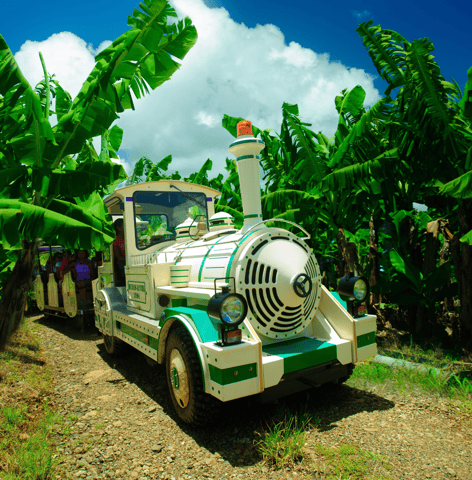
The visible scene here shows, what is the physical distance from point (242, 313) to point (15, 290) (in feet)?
12.5

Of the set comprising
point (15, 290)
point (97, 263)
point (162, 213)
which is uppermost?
point (162, 213)

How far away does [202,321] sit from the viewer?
131 inches

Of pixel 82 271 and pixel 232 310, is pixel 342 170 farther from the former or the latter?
pixel 82 271

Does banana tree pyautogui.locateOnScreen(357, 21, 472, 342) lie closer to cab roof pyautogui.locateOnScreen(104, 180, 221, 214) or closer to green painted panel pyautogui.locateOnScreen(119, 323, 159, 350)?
cab roof pyautogui.locateOnScreen(104, 180, 221, 214)

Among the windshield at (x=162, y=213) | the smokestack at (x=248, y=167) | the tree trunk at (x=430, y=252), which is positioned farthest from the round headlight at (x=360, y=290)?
the windshield at (x=162, y=213)

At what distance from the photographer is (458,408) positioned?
351 cm

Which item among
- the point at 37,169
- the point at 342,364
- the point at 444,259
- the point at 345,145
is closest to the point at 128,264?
the point at 37,169

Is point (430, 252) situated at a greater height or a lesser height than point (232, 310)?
greater

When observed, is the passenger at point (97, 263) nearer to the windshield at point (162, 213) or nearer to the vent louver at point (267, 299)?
the windshield at point (162, 213)

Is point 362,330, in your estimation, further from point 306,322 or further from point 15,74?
point 15,74

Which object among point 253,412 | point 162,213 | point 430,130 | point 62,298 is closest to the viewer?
point 253,412

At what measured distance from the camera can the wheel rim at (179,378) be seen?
3.36 metres

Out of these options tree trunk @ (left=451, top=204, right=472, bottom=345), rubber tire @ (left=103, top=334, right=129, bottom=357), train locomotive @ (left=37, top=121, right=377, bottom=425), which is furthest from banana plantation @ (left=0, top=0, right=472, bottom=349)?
rubber tire @ (left=103, top=334, right=129, bottom=357)

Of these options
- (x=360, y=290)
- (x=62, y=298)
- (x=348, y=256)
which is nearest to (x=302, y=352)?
(x=360, y=290)
